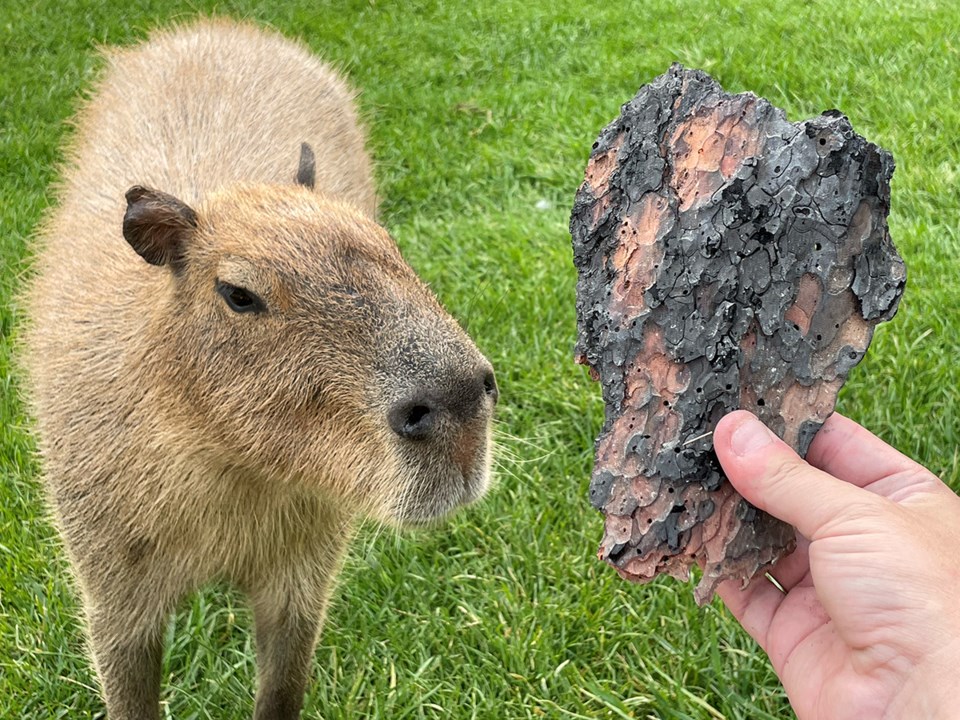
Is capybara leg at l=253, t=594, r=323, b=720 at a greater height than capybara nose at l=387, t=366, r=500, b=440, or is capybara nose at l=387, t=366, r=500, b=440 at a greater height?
capybara nose at l=387, t=366, r=500, b=440

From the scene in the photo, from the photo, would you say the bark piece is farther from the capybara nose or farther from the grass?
the grass

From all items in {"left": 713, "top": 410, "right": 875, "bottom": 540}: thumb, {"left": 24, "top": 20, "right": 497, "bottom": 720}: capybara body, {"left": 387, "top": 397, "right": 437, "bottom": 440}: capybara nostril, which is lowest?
{"left": 24, "top": 20, "right": 497, "bottom": 720}: capybara body

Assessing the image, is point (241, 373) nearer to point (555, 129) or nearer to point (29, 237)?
point (29, 237)

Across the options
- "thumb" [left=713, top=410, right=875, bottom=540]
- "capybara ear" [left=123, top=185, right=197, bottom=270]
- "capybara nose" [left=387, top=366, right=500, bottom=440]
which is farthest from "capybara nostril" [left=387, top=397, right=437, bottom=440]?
"capybara ear" [left=123, top=185, right=197, bottom=270]

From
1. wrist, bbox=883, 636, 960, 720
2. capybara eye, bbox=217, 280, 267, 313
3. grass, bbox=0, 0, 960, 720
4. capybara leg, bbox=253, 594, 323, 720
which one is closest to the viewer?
wrist, bbox=883, 636, 960, 720

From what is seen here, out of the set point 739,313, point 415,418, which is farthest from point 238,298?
point 739,313

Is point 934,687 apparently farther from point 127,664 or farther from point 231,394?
point 127,664

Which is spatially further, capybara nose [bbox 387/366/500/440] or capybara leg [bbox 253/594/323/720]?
capybara leg [bbox 253/594/323/720]

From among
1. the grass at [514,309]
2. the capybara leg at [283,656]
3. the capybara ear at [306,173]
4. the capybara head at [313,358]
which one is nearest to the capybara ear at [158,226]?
the capybara head at [313,358]

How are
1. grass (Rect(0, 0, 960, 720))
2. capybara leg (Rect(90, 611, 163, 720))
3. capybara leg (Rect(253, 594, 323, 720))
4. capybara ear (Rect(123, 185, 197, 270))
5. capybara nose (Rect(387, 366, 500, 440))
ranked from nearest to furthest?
capybara nose (Rect(387, 366, 500, 440))
capybara ear (Rect(123, 185, 197, 270))
capybara leg (Rect(90, 611, 163, 720))
capybara leg (Rect(253, 594, 323, 720))
grass (Rect(0, 0, 960, 720))
